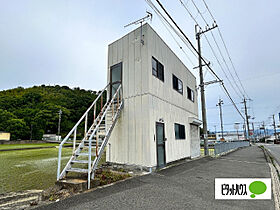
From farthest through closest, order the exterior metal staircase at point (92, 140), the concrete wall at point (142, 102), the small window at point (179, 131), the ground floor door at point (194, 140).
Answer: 1. the ground floor door at point (194, 140)
2. the small window at point (179, 131)
3. the concrete wall at point (142, 102)
4. the exterior metal staircase at point (92, 140)

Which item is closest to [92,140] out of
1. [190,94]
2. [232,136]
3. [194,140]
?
[194,140]

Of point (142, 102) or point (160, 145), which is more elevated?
point (142, 102)

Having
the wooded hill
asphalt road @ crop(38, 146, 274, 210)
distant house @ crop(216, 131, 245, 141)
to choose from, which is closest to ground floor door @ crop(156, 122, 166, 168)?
asphalt road @ crop(38, 146, 274, 210)

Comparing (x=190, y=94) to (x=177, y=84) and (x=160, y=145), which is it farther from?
(x=160, y=145)

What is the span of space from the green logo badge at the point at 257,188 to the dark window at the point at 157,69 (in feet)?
17.6

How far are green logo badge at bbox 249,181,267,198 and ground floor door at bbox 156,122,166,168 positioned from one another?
3261 mm

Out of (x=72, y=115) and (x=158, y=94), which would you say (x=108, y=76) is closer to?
(x=158, y=94)

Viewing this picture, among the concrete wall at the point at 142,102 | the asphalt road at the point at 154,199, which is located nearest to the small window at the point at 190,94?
the concrete wall at the point at 142,102

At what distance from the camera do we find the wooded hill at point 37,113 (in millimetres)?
39375

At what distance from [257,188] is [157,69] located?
18.8 feet

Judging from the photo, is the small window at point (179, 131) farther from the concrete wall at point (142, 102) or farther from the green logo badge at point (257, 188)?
the green logo badge at point (257, 188)

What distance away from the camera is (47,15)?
9.05 metres

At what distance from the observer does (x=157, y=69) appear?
25.7 ft

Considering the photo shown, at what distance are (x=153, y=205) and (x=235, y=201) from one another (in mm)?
1879
